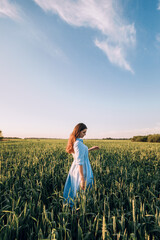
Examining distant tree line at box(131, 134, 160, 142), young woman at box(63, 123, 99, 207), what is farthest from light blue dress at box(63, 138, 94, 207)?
distant tree line at box(131, 134, 160, 142)

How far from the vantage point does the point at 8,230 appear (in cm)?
180

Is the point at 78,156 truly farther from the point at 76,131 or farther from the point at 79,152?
Result: the point at 76,131

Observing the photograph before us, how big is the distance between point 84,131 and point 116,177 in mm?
2243

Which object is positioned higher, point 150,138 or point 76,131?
point 76,131

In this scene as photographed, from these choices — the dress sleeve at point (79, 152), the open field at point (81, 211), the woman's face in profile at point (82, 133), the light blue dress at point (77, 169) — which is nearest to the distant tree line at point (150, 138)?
the open field at point (81, 211)

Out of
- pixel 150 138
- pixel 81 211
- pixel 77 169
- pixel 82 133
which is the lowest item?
pixel 150 138

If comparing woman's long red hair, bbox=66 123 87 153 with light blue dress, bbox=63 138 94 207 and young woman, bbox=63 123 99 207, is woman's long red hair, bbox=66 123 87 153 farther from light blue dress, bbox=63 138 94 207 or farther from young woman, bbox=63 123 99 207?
light blue dress, bbox=63 138 94 207

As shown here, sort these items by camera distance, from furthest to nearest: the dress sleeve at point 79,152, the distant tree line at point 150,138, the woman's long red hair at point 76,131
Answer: the distant tree line at point 150,138, the woman's long red hair at point 76,131, the dress sleeve at point 79,152

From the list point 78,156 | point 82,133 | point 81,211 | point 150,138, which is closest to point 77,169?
point 78,156

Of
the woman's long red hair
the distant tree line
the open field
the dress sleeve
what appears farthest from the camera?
the distant tree line

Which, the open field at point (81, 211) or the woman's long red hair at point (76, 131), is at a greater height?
the woman's long red hair at point (76, 131)

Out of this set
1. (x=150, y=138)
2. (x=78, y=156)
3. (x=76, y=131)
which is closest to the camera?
(x=78, y=156)

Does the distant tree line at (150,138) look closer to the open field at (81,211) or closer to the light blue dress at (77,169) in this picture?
the open field at (81,211)

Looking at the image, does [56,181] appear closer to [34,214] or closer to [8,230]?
[34,214]
